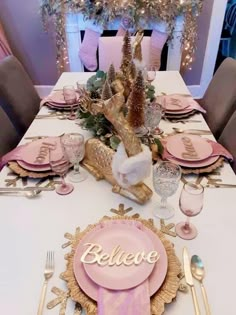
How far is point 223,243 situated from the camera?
2.45 feet

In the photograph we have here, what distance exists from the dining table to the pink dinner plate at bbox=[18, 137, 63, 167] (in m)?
0.08

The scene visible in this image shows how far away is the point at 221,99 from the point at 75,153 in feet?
3.00

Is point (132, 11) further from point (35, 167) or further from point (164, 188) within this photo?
point (164, 188)

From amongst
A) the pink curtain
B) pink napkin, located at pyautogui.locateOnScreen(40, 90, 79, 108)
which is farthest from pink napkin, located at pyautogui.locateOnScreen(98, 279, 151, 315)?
the pink curtain

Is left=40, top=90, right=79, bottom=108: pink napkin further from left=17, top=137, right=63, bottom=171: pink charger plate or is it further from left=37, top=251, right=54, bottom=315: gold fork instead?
left=37, top=251, right=54, bottom=315: gold fork

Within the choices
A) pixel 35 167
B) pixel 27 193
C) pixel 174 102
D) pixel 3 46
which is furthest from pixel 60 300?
pixel 3 46

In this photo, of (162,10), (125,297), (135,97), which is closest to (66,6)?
(162,10)

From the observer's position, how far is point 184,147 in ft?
3.62

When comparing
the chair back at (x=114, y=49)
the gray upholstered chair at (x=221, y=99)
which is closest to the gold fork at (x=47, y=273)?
the gray upholstered chair at (x=221, y=99)

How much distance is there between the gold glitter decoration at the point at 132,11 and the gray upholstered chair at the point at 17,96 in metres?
1.09

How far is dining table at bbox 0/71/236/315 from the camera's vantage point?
63 cm

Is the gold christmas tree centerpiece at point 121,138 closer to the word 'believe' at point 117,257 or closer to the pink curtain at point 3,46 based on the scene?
the word 'believe' at point 117,257

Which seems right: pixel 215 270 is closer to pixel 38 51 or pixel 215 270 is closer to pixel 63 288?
pixel 63 288

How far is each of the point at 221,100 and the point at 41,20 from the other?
7.07 feet
